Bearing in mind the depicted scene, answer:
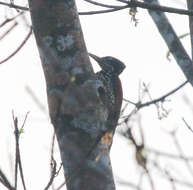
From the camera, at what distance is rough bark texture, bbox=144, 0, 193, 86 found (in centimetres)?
538

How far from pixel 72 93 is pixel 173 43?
8.22 feet

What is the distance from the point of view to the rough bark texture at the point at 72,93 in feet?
10.8

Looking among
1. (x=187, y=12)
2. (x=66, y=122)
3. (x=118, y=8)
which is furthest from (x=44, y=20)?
(x=187, y=12)

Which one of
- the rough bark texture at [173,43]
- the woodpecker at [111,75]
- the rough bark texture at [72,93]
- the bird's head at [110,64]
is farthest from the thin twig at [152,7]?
the bird's head at [110,64]

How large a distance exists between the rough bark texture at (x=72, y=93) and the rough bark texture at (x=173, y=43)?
5.59 feet

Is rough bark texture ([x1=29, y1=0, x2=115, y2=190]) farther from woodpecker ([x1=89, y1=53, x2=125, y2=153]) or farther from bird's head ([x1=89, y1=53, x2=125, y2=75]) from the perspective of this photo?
bird's head ([x1=89, y1=53, x2=125, y2=75])

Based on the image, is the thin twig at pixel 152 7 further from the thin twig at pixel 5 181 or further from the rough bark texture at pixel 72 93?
the thin twig at pixel 5 181

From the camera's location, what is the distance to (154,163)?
3855 mm

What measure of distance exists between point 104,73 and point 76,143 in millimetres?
3252

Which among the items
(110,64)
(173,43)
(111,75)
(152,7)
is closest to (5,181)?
(152,7)

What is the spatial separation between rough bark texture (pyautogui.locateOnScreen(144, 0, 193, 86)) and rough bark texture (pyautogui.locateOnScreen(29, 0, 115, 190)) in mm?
1703

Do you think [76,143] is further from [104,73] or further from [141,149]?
[104,73]

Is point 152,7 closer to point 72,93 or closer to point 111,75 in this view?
point 72,93

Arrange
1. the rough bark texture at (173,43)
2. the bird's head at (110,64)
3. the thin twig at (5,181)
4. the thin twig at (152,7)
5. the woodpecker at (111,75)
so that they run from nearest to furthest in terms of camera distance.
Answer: the thin twig at (5,181), the thin twig at (152,7), the rough bark texture at (173,43), the woodpecker at (111,75), the bird's head at (110,64)
